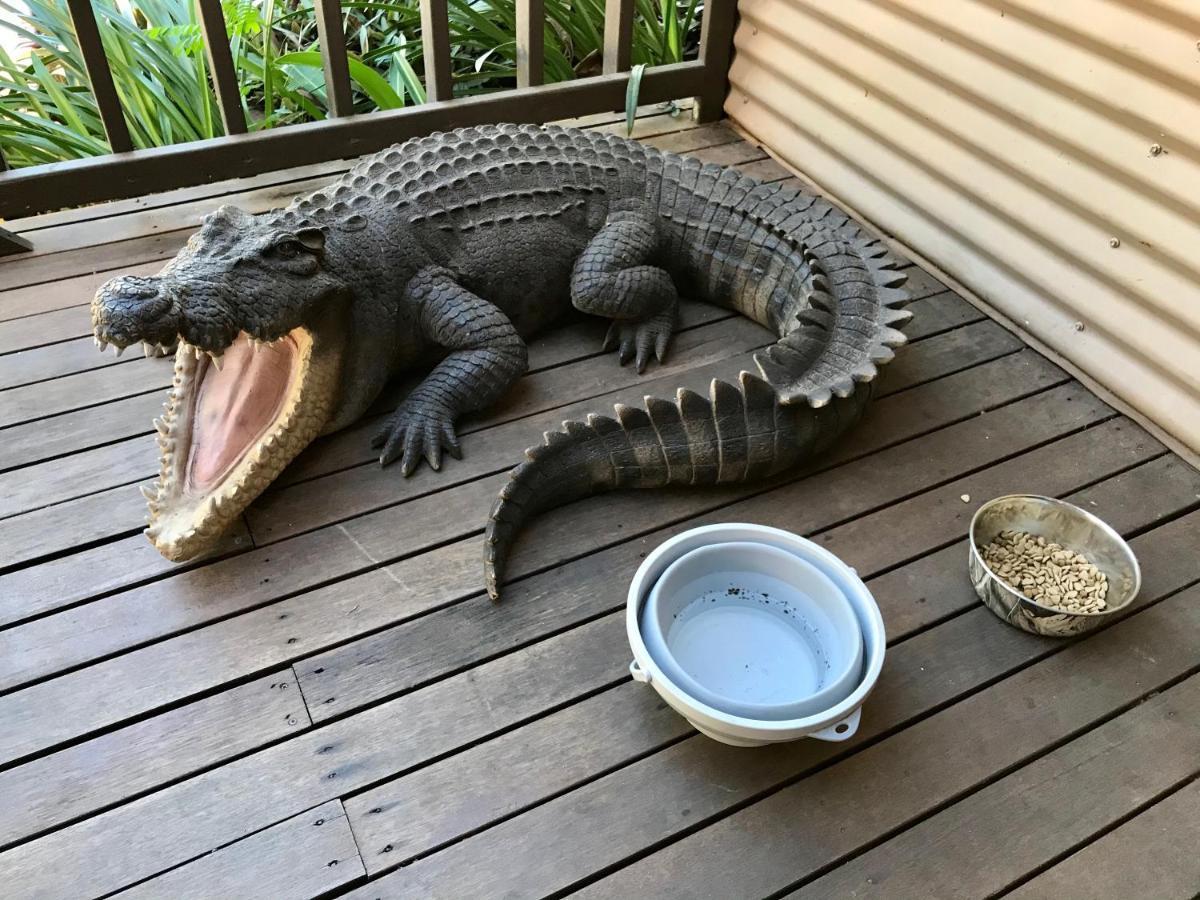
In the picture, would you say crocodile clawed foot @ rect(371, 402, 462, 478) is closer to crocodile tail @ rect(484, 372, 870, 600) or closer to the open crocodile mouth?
the open crocodile mouth

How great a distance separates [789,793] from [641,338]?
4.05 feet

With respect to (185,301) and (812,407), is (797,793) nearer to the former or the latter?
(812,407)

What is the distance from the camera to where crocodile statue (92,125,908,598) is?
6.09 ft

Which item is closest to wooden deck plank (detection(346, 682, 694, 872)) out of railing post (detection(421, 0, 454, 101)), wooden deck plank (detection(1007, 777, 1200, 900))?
wooden deck plank (detection(1007, 777, 1200, 900))

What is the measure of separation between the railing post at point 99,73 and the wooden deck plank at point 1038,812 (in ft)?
8.71

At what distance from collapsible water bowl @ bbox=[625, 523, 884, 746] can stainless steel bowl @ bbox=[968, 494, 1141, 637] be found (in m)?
0.38

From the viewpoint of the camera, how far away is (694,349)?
2447 millimetres

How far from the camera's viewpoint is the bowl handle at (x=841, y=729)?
1490mm

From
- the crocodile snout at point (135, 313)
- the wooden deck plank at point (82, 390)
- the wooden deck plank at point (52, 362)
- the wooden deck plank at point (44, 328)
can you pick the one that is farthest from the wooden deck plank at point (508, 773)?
the wooden deck plank at point (44, 328)

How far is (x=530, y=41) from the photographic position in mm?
3018

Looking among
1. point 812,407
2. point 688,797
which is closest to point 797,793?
point 688,797

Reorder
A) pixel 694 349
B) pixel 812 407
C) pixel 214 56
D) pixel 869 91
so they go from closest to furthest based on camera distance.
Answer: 1. pixel 812 407
2. pixel 694 349
3. pixel 214 56
4. pixel 869 91

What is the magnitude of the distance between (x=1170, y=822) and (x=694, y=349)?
4.82 feet

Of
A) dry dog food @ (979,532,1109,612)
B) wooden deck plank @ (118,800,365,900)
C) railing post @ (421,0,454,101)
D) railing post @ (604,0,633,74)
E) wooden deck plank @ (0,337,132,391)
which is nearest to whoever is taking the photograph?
wooden deck plank @ (118,800,365,900)
